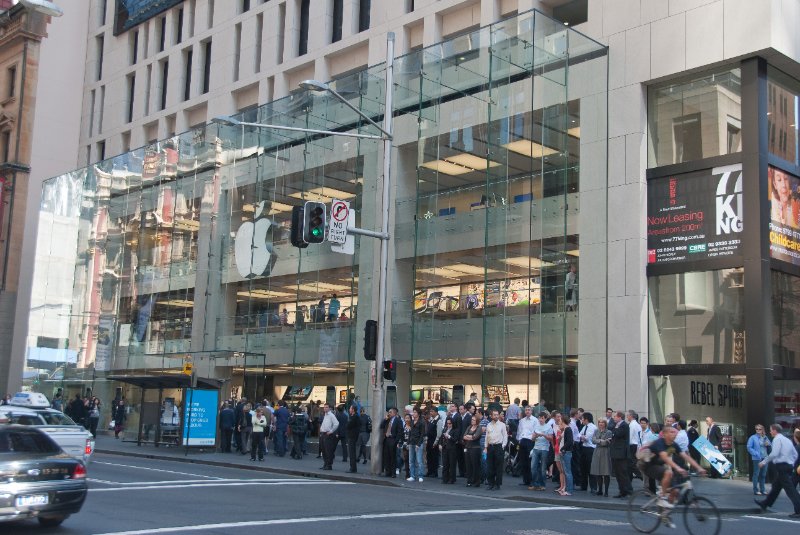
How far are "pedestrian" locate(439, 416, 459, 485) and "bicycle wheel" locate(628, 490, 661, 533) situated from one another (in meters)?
8.21

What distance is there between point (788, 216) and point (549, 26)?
951cm

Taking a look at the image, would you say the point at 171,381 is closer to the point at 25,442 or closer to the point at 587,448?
the point at 587,448

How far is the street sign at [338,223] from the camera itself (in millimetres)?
22797

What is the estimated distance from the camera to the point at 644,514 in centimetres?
1327

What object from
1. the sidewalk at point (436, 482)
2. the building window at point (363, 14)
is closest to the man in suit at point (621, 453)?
the sidewalk at point (436, 482)

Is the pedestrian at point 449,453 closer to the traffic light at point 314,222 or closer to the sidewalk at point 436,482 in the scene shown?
the sidewalk at point 436,482

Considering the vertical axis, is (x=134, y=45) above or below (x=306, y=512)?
above

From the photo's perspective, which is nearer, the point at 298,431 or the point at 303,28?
the point at 298,431

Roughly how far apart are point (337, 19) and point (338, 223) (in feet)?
67.0

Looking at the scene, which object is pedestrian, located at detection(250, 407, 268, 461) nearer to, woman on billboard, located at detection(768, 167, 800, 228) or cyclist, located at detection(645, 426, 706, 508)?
cyclist, located at detection(645, 426, 706, 508)

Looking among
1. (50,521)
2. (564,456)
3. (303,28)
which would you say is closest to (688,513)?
(564,456)

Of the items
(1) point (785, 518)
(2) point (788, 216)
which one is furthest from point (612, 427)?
(2) point (788, 216)

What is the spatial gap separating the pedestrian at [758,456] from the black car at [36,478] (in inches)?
575

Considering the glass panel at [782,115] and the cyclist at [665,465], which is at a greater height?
the glass panel at [782,115]
